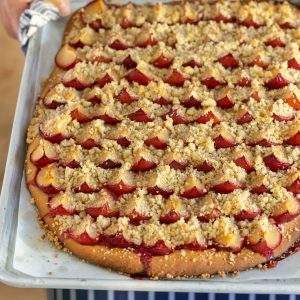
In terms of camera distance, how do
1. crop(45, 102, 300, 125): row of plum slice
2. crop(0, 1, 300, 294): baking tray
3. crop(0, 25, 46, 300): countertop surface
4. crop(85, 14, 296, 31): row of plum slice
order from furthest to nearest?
crop(0, 25, 46, 300): countertop surface, crop(85, 14, 296, 31): row of plum slice, crop(45, 102, 300, 125): row of plum slice, crop(0, 1, 300, 294): baking tray

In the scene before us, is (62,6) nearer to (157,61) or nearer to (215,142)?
(157,61)

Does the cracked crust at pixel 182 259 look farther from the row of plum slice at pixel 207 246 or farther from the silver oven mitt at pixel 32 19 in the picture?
the silver oven mitt at pixel 32 19

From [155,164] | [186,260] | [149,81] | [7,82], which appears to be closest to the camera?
[186,260]

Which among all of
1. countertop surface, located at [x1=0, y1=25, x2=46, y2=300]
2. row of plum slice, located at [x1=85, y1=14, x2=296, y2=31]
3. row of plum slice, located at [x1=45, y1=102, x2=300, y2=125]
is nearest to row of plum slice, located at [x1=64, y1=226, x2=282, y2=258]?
row of plum slice, located at [x1=45, y1=102, x2=300, y2=125]

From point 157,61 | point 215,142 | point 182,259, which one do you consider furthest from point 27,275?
point 157,61

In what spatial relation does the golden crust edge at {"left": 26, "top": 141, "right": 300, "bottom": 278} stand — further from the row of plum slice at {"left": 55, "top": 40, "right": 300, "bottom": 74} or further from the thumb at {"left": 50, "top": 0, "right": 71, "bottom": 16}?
the thumb at {"left": 50, "top": 0, "right": 71, "bottom": 16}
